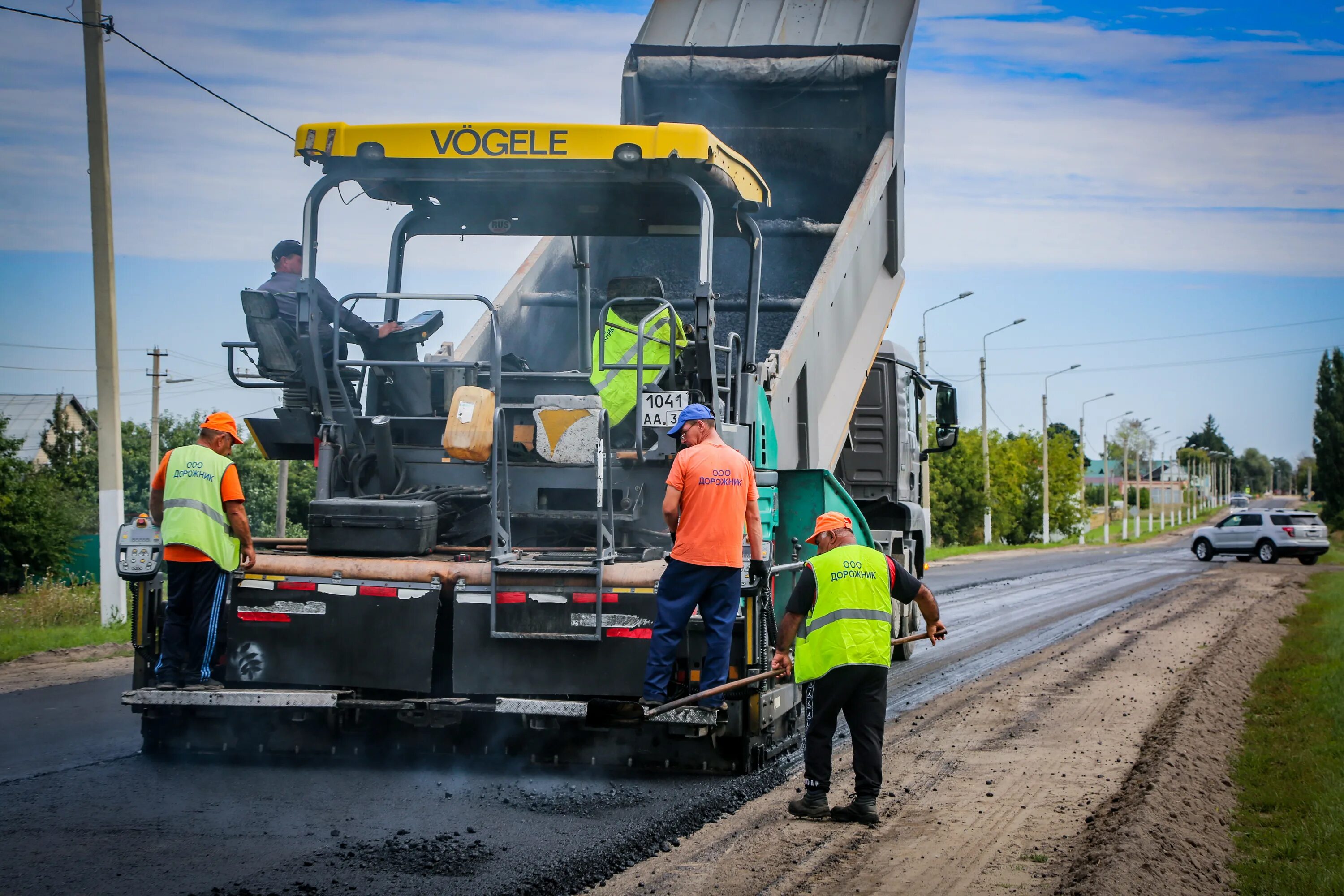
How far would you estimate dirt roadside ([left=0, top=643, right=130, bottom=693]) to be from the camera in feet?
30.2

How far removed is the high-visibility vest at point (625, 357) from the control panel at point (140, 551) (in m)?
2.34

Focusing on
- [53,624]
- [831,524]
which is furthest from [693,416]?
[53,624]

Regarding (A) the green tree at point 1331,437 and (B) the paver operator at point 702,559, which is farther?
(A) the green tree at point 1331,437

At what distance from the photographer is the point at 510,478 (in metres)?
6.59

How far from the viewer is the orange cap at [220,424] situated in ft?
21.2

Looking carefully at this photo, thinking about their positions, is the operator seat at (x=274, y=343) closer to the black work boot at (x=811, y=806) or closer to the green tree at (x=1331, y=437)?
the black work boot at (x=811, y=806)

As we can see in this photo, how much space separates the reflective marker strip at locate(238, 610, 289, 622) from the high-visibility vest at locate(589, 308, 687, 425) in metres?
1.88

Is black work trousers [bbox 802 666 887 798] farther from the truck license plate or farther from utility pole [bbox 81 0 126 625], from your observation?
utility pole [bbox 81 0 126 625]

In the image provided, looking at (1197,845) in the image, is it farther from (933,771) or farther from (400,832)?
(400,832)

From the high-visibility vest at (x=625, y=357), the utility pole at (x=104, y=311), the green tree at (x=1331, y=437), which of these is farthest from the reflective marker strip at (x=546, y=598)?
the green tree at (x=1331, y=437)

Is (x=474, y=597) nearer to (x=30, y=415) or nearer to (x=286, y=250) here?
(x=286, y=250)

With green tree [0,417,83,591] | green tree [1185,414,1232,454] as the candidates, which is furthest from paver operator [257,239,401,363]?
green tree [1185,414,1232,454]

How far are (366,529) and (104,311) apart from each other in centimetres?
789

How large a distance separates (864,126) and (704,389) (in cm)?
444
